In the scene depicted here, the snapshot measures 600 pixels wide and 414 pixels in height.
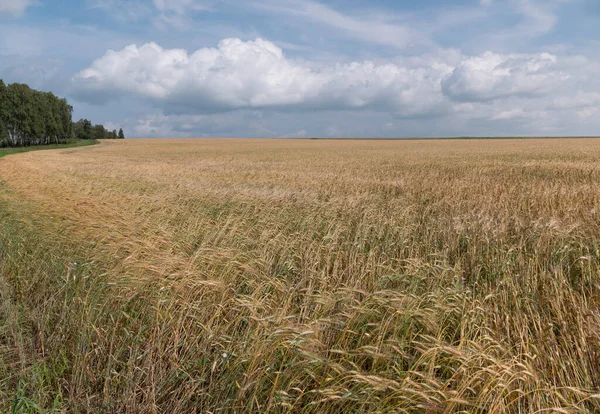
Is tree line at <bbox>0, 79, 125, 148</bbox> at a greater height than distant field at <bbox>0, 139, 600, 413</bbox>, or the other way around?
tree line at <bbox>0, 79, 125, 148</bbox>

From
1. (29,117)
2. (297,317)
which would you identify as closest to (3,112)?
(29,117)

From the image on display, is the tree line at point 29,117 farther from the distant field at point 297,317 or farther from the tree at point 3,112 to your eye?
the distant field at point 297,317

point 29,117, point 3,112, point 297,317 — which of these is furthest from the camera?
point 29,117

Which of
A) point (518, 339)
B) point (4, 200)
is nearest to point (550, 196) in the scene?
point (518, 339)

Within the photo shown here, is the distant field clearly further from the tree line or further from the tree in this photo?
the tree line

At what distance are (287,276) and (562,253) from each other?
3383mm

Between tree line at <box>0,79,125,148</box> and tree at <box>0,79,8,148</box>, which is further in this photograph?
tree line at <box>0,79,125,148</box>

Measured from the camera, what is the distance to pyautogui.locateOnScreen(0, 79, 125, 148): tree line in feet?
216

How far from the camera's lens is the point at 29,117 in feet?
227

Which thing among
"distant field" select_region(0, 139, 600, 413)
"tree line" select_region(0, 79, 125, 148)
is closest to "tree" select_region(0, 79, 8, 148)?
"tree line" select_region(0, 79, 125, 148)

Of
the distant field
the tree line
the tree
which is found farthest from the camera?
the tree line

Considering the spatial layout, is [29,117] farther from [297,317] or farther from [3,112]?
[297,317]

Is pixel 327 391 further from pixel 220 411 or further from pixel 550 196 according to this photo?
pixel 550 196

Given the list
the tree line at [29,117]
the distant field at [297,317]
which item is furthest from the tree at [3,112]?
the distant field at [297,317]
